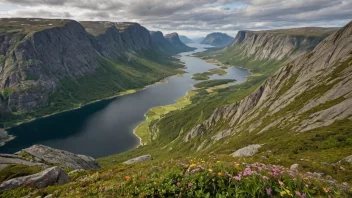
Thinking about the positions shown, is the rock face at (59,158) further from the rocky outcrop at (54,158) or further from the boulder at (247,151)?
the boulder at (247,151)

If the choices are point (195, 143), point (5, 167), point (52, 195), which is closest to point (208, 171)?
point (52, 195)

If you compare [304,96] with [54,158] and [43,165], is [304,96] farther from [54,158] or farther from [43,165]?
[43,165]

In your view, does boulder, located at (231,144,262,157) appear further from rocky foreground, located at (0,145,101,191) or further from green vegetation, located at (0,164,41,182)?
green vegetation, located at (0,164,41,182)

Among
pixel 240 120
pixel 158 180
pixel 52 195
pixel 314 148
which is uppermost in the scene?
pixel 158 180

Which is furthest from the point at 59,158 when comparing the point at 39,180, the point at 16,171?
the point at 39,180

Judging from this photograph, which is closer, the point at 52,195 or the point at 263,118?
the point at 52,195

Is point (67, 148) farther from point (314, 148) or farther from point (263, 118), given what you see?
point (314, 148)
